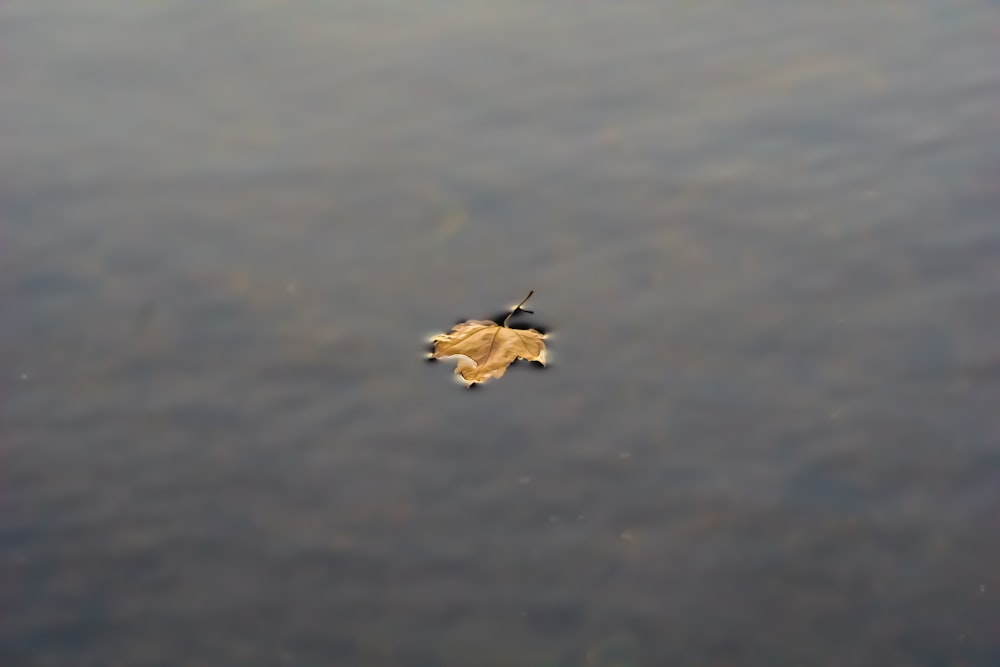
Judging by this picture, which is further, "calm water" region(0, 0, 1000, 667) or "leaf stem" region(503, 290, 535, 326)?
"leaf stem" region(503, 290, 535, 326)

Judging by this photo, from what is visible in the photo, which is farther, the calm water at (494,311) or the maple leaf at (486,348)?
the maple leaf at (486,348)

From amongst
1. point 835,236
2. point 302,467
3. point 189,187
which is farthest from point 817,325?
point 189,187

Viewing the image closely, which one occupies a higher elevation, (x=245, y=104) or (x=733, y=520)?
(x=245, y=104)

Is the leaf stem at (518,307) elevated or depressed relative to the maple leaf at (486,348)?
elevated

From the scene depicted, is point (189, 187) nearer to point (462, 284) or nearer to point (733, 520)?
point (462, 284)

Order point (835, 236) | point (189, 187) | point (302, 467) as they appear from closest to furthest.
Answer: point (302, 467)
point (835, 236)
point (189, 187)
